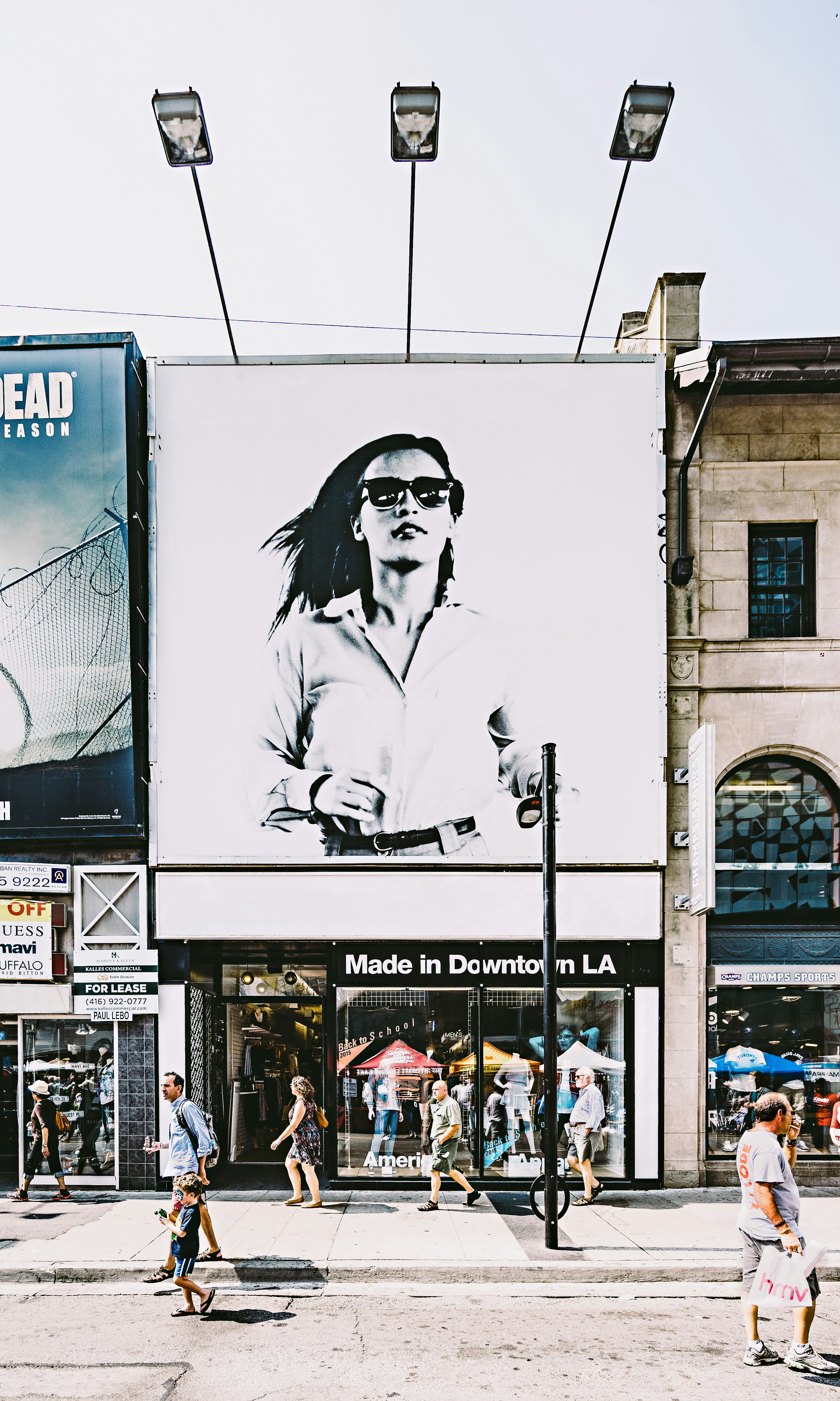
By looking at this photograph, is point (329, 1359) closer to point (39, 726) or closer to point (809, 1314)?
point (809, 1314)

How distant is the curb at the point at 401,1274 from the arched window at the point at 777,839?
5454 millimetres

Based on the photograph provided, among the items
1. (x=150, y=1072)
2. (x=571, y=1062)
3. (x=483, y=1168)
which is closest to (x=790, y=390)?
(x=571, y=1062)

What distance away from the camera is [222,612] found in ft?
48.4

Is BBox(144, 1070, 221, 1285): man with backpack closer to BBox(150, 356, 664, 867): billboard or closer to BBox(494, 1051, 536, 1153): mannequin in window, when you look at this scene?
BBox(150, 356, 664, 867): billboard

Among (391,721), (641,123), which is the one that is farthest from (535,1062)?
(641,123)

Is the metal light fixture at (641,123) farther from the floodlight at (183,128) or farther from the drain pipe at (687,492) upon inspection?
the floodlight at (183,128)

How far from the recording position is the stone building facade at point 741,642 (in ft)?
46.7

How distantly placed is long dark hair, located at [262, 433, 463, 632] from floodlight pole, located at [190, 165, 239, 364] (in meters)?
2.39

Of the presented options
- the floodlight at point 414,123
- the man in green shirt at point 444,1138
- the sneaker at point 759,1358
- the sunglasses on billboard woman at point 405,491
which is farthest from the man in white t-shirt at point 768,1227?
the floodlight at point 414,123

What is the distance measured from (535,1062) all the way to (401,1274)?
14.5ft

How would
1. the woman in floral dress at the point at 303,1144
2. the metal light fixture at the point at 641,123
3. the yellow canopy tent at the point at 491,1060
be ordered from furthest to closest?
1. the yellow canopy tent at the point at 491,1060
2. the woman in floral dress at the point at 303,1144
3. the metal light fixture at the point at 641,123

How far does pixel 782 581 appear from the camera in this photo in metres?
15.2

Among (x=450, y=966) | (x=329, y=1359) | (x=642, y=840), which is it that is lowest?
(x=329, y=1359)

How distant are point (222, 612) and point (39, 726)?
309 cm
